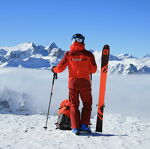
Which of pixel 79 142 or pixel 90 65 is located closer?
pixel 79 142

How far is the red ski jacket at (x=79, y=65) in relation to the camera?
30.7 feet

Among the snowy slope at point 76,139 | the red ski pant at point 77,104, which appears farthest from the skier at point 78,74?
the snowy slope at point 76,139

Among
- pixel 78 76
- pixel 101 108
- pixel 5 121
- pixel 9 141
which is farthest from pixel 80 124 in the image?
pixel 5 121

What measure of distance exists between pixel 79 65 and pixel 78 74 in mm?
273

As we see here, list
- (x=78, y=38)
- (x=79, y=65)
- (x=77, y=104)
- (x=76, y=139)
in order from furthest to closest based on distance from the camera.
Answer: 1. (x=77, y=104)
2. (x=78, y=38)
3. (x=79, y=65)
4. (x=76, y=139)

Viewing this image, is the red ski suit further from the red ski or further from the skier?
the red ski

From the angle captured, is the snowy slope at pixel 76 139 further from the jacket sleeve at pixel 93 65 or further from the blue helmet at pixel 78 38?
the blue helmet at pixel 78 38

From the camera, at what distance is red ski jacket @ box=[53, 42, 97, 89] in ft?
30.7

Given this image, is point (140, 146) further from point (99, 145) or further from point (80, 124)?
point (80, 124)

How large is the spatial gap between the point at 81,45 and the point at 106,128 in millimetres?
3203

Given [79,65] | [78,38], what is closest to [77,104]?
[79,65]

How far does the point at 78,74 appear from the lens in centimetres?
937

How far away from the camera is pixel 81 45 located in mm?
9469

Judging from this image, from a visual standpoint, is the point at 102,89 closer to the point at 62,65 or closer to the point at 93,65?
the point at 93,65
